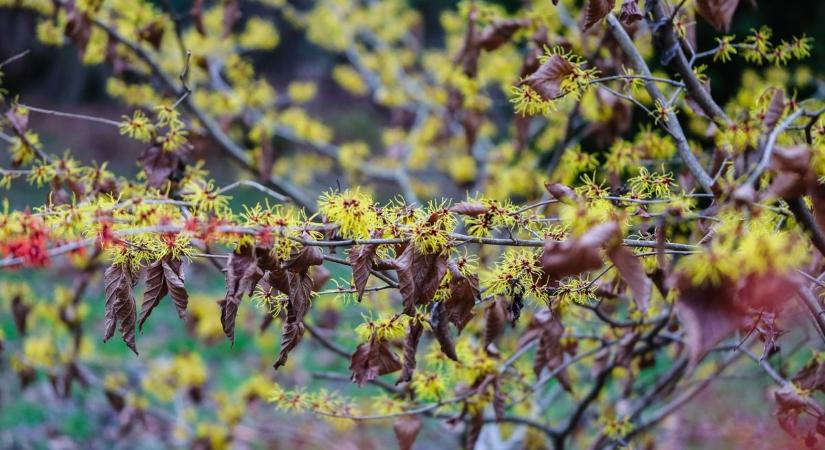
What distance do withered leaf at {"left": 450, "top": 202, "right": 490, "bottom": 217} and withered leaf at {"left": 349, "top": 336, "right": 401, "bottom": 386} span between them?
434mm

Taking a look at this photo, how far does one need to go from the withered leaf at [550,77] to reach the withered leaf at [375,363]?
0.71m

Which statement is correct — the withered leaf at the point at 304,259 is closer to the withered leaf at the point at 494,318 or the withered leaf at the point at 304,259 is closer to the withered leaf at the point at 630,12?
the withered leaf at the point at 494,318

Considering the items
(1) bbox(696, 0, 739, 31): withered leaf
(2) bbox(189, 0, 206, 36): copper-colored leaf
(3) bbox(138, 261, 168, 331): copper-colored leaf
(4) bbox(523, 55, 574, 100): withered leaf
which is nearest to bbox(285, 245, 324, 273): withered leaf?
(3) bbox(138, 261, 168, 331): copper-colored leaf

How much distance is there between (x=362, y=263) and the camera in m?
1.45

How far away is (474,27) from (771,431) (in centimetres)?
217

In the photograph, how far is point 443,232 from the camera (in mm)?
1445

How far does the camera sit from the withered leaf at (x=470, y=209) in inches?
58.4

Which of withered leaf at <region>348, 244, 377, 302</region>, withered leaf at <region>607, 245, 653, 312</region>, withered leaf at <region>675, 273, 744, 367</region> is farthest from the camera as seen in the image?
withered leaf at <region>348, 244, 377, 302</region>

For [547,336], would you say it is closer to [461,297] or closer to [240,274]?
[461,297]

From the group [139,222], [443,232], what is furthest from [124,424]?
[443,232]

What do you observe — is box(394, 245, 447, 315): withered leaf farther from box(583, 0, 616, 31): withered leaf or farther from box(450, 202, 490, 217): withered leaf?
box(583, 0, 616, 31): withered leaf

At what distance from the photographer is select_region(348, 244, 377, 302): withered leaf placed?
143 centimetres

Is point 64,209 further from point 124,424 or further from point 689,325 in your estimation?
point 124,424

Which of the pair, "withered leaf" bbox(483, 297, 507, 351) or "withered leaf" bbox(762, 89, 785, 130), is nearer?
"withered leaf" bbox(762, 89, 785, 130)
